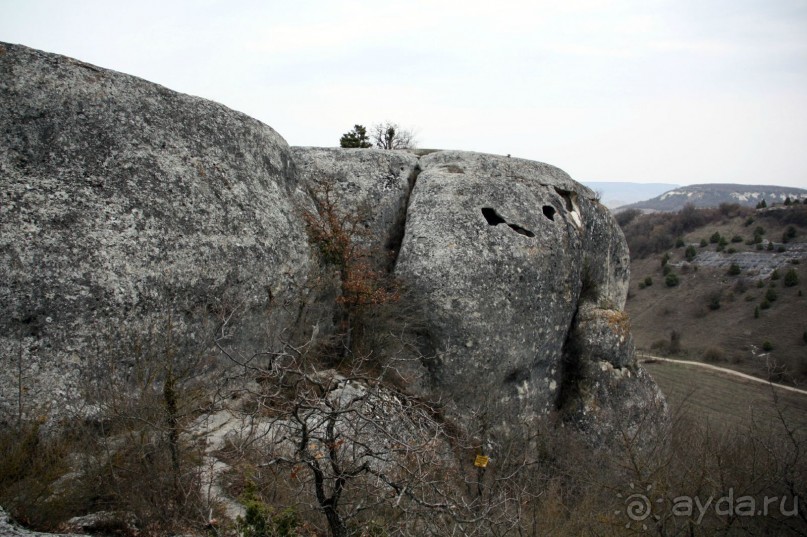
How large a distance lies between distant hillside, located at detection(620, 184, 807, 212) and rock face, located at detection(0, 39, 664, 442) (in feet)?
481

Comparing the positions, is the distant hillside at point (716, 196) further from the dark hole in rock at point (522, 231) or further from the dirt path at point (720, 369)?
the dark hole in rock at point (522, 231)

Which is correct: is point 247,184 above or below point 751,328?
above

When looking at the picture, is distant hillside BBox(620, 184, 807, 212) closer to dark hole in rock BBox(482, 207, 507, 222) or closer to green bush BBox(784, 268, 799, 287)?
green bush BBox(784, 268, 799, 287)

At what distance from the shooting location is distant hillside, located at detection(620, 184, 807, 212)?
510 feet

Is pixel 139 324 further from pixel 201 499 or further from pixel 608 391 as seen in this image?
pixel 608 391

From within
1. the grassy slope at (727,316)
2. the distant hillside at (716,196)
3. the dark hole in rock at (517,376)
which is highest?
the distant hillside at (716,196)

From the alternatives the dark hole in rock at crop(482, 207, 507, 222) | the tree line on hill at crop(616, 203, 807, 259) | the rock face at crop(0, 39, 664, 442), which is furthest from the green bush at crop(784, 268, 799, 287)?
the dark hole in rock at crop(482, 207, 507, 222)


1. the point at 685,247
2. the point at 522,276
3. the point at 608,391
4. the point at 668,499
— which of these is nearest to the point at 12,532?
the point at 668,499

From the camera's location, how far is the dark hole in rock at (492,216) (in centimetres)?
1443

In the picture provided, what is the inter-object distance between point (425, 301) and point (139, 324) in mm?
6487

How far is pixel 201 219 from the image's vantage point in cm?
1009

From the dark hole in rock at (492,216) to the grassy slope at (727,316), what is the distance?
90.6 ft

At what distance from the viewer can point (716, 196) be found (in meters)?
166

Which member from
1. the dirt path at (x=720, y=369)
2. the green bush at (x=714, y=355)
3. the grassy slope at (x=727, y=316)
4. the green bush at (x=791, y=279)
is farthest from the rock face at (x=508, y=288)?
the green bush at (x=791, y=279)
